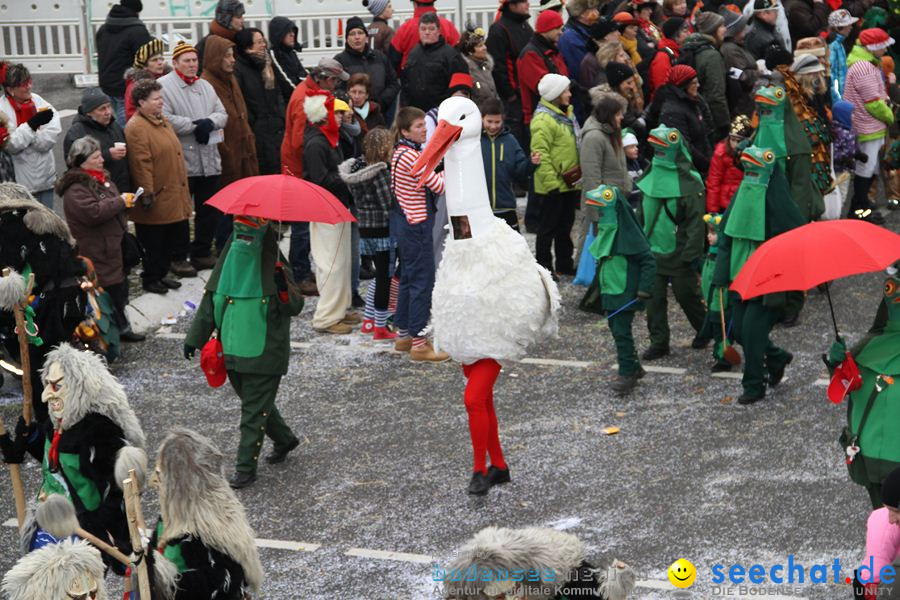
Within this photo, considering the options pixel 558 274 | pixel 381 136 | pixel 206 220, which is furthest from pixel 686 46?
pixel 206 220

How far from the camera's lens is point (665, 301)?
1069cm

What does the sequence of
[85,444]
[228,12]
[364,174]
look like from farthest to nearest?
[228,12] → [364,174] → [85,444]

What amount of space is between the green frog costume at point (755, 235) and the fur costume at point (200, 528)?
189 inches

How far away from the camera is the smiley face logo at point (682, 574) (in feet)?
23.4

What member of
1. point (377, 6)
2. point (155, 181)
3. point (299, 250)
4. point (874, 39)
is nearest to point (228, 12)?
point (155, 181)

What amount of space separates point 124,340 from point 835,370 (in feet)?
22.0

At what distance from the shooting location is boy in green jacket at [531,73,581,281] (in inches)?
493

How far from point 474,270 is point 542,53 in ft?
21.6

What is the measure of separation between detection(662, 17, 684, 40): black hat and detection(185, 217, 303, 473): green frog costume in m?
8.65

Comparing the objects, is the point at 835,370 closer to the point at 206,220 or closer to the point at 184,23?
the point at 206,220

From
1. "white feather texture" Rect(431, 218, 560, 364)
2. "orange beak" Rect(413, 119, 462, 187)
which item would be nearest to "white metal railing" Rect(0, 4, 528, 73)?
"orange beak" Rect(413, 119, 462, 187)

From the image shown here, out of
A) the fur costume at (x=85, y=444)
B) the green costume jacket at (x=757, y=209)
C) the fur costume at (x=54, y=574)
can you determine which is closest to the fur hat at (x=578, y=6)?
the green costume jacket at (x=757, y=209)

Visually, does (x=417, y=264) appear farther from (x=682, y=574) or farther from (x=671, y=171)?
(x=682, y=574)

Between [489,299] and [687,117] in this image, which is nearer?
[489,299]
